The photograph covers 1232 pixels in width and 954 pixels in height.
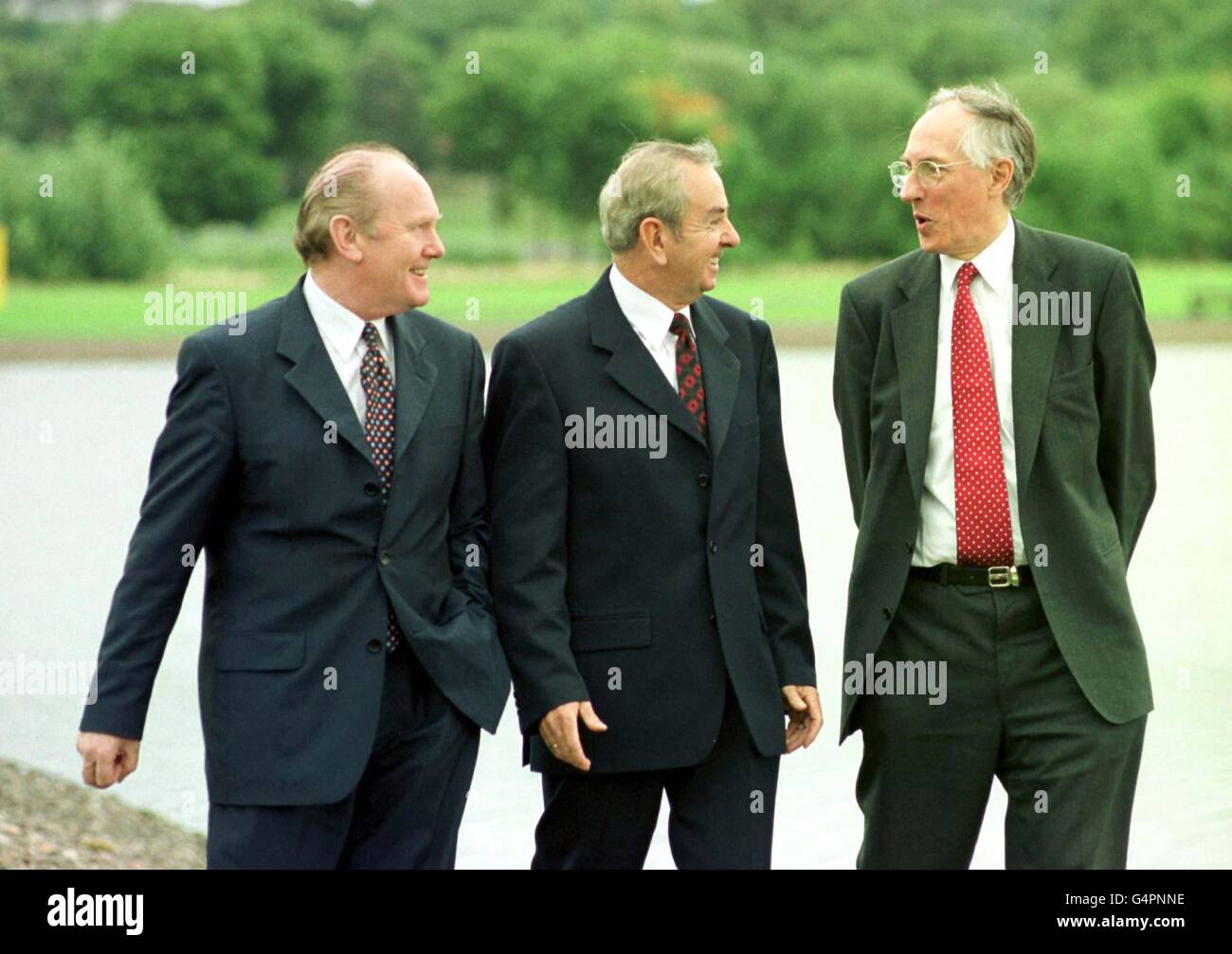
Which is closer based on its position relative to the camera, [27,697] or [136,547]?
[136,547]

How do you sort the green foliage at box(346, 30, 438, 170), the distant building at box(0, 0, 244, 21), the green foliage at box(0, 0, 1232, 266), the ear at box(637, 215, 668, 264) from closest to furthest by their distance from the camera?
the ear at box(637, 215, 668, 264) → the green foliage at box(0, 0, 1232, 266) → the distant building at box(0, 0, 244, 21) → the green foliage at box(346, 30, 438, 170)

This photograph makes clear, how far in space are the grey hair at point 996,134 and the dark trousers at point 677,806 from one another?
47.2 inches

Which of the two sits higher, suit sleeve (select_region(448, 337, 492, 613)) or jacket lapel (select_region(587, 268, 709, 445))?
jacket lapel (select_region(587, 268, 709, 445))

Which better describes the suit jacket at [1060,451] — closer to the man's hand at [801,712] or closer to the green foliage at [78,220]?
the man's hand at [801,712]

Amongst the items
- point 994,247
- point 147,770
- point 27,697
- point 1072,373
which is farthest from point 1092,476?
point 27,697

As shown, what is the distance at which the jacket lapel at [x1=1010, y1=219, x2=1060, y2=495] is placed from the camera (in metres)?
3.67

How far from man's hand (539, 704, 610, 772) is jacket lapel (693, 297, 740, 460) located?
56 cm

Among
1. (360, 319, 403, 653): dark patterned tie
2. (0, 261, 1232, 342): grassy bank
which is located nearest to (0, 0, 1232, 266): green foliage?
(0, 261, 1232, 342): grassy bank

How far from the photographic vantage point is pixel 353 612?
10.9ft

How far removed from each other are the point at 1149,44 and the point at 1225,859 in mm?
58833

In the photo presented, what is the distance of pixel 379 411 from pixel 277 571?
35 centimetres

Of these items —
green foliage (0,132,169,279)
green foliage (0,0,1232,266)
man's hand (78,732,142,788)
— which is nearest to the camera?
man's hand (78,732,142,788)

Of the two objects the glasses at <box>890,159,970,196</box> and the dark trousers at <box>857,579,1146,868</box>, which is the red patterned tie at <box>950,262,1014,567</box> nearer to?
the dark trousers at <box>857,579,1146,868</box>
